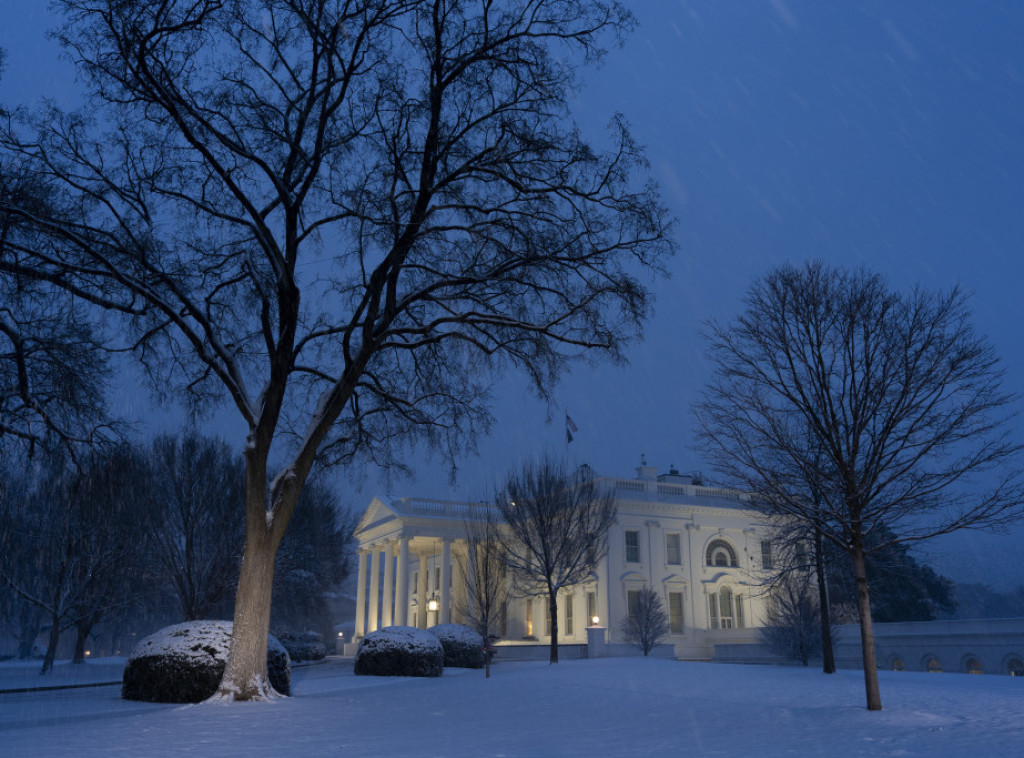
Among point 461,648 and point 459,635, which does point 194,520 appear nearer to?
point 459,635

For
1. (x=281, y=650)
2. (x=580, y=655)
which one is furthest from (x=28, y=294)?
(x=580, y=655)

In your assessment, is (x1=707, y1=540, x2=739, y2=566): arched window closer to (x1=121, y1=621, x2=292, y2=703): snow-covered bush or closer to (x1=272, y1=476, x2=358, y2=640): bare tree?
(x1=272, y1=476, x2=358, y2=640): bare tree

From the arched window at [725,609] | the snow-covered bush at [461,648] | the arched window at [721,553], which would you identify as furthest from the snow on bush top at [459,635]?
the arched window at [721,553]

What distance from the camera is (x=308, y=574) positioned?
37562mm

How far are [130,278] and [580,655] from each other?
30005 millimetres

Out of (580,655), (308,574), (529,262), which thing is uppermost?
(529,262)

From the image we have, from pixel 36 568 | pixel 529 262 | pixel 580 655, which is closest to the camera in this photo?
pixel 529 262

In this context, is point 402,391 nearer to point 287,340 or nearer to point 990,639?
point 287,340

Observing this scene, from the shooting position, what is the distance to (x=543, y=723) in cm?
1012

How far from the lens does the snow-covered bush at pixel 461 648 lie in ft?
90.8

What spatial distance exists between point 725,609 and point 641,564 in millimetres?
7111

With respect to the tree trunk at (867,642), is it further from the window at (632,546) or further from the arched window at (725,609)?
the arched window at (725,609)

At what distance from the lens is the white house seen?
44.5 m

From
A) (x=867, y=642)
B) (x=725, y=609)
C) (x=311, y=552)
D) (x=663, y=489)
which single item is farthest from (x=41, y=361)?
(x=725, y=609)
